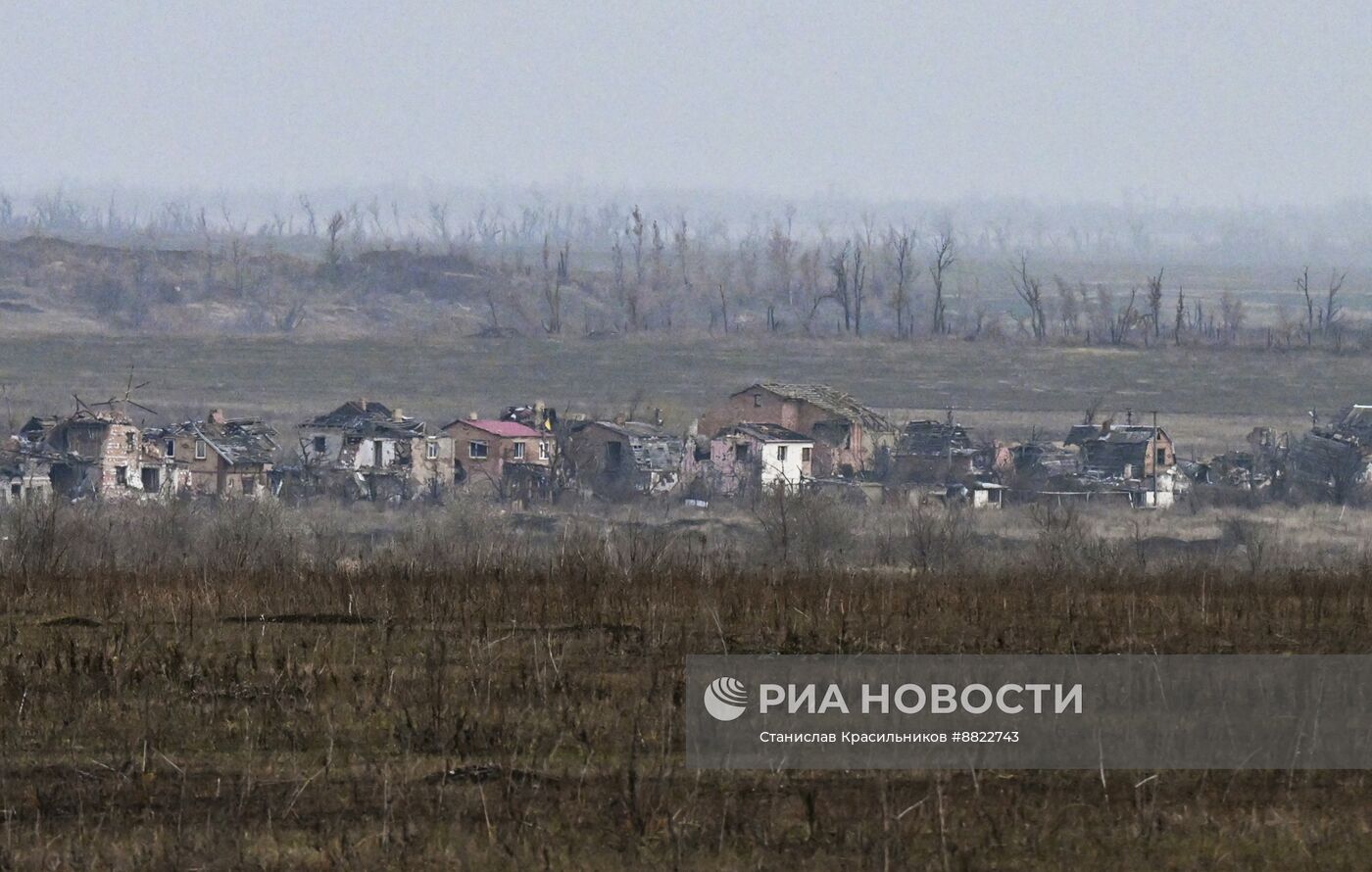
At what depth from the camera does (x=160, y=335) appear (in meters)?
137

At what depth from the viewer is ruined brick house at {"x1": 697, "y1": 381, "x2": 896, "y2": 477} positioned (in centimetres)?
8081

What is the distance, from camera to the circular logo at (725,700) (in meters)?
8.65

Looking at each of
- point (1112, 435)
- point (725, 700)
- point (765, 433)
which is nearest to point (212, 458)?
point (765, 433)

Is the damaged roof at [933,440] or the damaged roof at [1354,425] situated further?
the damaged roof at [1354,425]

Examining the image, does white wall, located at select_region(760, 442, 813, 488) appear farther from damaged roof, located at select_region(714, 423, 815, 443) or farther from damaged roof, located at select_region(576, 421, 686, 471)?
damaged roof, located at select_region(576, 421, 686, 471)

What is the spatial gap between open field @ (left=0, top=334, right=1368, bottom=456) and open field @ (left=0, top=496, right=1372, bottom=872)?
76463mm

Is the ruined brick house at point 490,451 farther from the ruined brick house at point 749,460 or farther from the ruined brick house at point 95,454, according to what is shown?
the ruined brick house at point 95,454

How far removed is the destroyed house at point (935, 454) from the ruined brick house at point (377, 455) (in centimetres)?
1935

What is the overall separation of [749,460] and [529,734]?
69.6 meters

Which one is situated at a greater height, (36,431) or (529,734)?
(529,734)

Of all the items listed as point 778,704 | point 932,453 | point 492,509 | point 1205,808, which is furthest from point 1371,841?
point 932,453

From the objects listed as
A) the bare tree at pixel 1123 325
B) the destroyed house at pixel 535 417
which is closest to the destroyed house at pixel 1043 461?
the destroyed house at pixel 535 417

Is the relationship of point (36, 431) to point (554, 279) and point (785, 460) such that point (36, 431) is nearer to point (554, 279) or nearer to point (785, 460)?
point (785, 460)

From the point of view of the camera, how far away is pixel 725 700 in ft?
28.8
